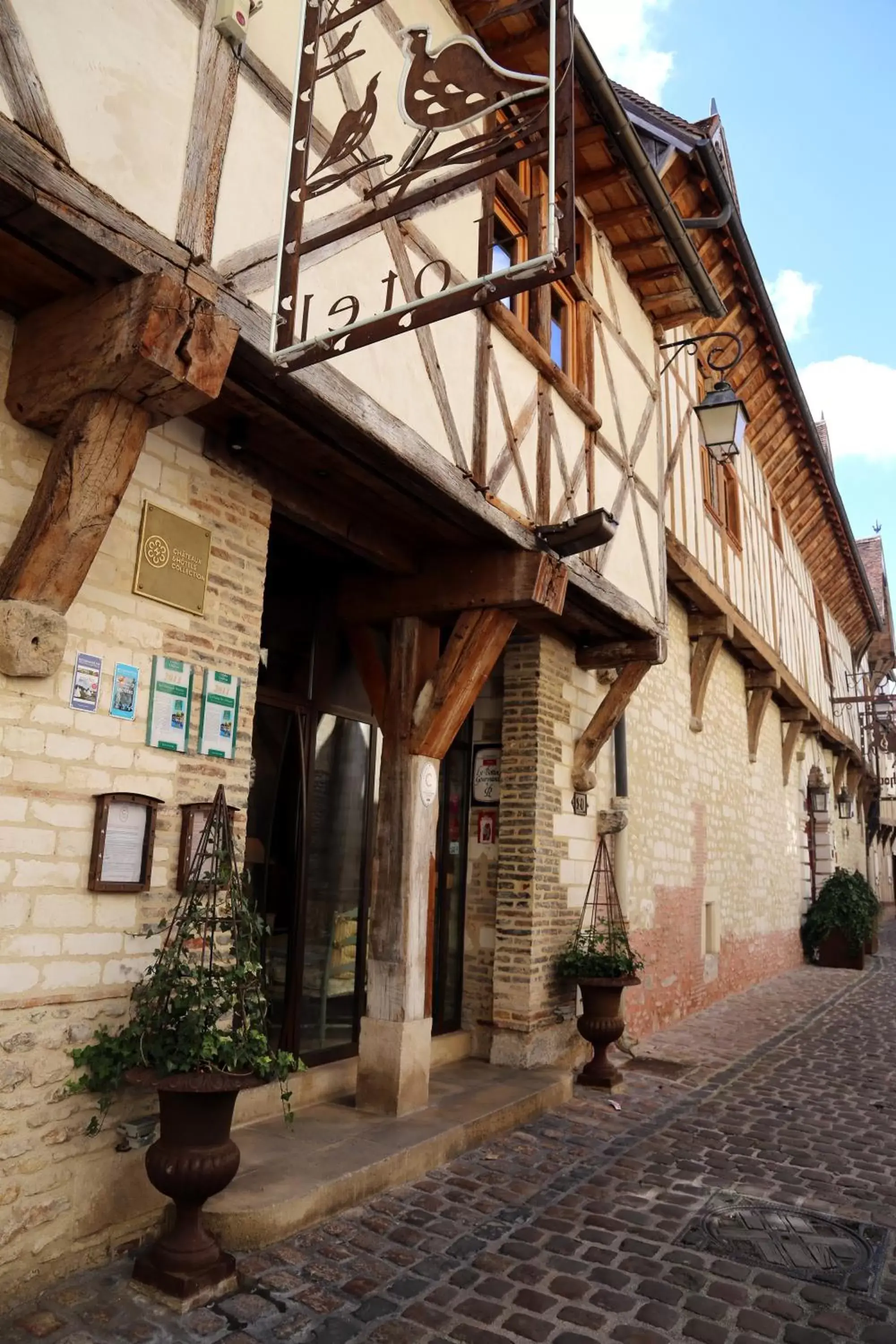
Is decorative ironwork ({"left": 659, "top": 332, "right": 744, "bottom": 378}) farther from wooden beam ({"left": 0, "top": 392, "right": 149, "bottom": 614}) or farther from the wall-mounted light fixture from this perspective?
wooden beam ({"left": 0, "top": 392, "right": 149, "bottom": 614})

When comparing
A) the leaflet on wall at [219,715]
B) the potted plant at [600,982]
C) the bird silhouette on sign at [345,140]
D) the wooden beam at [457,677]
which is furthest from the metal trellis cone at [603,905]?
the bird silhouette on sign at [345,140]

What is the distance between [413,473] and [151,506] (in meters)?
1.09

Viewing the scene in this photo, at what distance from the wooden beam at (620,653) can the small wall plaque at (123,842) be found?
13.0 feet

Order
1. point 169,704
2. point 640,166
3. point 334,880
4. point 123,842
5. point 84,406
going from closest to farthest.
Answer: point 84,406 → point 123,842 → point 169,704 → point 334,880 → point 640,166

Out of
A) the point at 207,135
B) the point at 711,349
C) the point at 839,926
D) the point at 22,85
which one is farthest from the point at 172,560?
the point at 839,926

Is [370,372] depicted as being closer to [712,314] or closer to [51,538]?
[51,538]

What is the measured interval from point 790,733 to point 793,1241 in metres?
10.8

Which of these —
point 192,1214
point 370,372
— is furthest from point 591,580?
point 192,1214

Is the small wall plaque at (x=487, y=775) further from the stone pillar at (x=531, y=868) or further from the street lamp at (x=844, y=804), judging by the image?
the street lamp at (x=844, y=804)

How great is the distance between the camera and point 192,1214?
114 inches

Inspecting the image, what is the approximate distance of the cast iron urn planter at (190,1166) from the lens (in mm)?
2785

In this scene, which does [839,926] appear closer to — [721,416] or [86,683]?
[721,416]

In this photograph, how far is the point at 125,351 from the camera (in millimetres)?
2551

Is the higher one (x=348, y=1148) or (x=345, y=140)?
(x=345, y=140)
